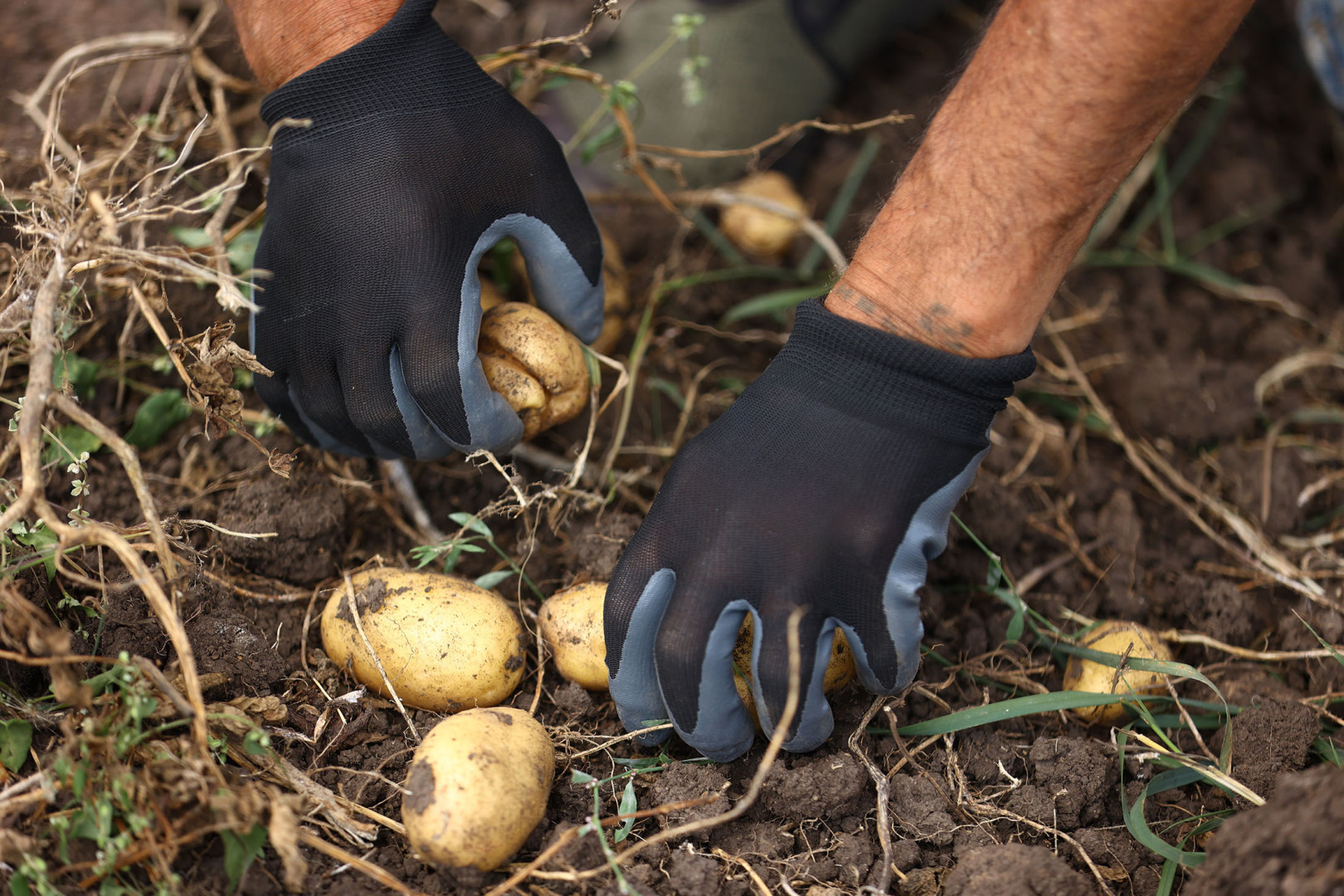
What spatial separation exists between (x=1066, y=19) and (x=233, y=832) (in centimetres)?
179

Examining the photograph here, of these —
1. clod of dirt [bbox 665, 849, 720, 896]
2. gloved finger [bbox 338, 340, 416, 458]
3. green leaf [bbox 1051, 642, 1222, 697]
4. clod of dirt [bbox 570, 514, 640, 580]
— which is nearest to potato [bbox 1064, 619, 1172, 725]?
green leaf [bbox 1051, 642, 1222, 697]

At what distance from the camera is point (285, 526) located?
1761 millimetres

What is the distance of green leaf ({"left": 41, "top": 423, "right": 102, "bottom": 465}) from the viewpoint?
178 cm

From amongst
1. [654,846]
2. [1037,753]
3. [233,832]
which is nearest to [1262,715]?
[1037,753]

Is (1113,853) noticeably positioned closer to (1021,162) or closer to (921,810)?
(921,810)

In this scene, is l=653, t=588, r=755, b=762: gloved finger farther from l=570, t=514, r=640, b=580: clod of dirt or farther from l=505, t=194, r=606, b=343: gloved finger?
l=505, t=194, r=606, b=343: gloved finger

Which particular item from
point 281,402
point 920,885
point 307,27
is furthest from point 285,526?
point 920,885

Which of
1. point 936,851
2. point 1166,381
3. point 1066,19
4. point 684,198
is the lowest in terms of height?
point 936,851

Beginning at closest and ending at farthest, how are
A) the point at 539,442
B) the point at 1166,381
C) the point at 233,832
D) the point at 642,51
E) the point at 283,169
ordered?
the point at 233,832 < the point at 283,169 < the point at 539,442 < the point at 1166,381 < the point at 642,51

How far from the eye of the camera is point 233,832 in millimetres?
1302

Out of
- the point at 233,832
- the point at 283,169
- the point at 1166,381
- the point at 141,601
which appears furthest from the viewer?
the point at 1166,381

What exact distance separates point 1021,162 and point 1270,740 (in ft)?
3.63

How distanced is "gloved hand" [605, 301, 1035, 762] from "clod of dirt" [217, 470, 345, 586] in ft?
2.08

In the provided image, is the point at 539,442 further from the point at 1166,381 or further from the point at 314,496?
the point at 1166,381
